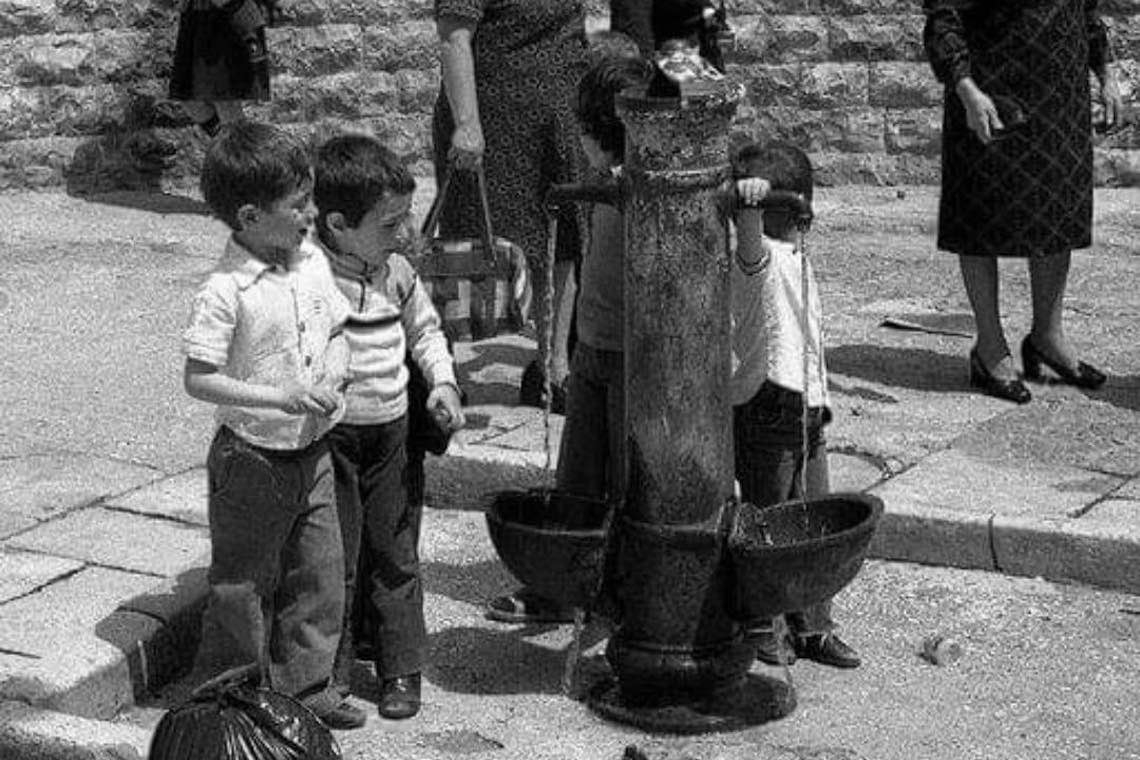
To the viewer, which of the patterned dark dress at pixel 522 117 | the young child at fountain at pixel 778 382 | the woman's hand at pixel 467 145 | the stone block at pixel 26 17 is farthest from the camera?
the stone block at pixel 26 17

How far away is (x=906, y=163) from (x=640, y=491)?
6.83m

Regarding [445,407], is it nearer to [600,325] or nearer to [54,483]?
[600,325]

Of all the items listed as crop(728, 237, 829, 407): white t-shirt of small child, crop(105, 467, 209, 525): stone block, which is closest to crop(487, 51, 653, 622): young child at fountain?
crop(728, 237, 829, 407): white t-shirt of small child

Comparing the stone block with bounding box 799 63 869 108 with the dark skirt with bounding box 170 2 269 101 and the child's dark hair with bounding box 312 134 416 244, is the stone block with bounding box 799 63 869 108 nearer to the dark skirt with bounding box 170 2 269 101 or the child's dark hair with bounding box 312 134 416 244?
the dark skirt with bounding box 170 2 269 101

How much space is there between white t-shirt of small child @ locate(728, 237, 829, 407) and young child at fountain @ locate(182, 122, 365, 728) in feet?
3.26

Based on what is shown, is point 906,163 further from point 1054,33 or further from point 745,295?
point 745,295

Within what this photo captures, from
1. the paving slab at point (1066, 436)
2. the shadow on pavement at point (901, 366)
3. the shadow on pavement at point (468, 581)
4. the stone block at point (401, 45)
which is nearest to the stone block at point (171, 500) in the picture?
the shadow on pavement at point (468, 581)

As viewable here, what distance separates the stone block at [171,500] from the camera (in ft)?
21.9

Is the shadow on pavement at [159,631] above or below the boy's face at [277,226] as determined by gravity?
below

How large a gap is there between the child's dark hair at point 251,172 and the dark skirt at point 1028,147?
3.31 metres

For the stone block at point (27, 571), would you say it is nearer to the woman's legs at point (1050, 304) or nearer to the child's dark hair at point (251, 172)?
the child's dark hair at point (251, 172)

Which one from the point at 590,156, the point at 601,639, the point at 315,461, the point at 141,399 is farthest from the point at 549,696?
the point at 141,399

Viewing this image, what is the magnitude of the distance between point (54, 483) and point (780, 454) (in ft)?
7.53

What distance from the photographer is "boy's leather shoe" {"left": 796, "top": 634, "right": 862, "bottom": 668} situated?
19.1 ft
